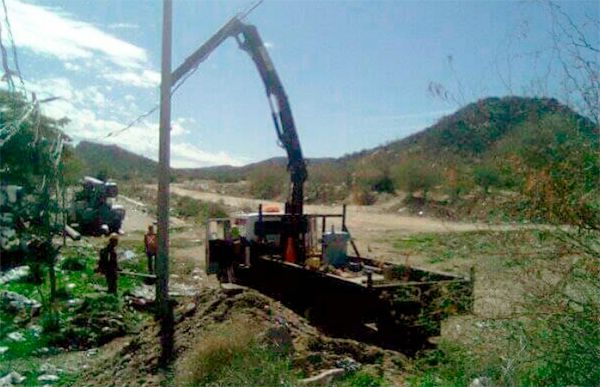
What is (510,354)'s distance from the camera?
206 inches

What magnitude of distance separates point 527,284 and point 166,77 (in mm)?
5464

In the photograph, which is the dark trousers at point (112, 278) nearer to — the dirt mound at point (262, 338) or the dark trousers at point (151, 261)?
the dark trousers at point (151, 261)

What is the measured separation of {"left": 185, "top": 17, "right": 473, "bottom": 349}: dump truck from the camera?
8492mm

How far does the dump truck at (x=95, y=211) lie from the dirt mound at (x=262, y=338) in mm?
17408

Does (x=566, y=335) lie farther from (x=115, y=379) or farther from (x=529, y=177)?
(x=115, y=379)

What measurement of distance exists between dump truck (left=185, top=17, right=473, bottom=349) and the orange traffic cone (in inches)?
0.7

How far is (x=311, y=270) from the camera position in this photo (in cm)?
1022

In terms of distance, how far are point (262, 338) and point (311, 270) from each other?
3145 millimetres

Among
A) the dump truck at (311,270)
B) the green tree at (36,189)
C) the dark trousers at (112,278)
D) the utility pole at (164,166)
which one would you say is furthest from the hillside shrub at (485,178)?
the dark trousers at (112,278)

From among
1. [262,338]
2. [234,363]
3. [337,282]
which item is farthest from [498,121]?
[337,282]

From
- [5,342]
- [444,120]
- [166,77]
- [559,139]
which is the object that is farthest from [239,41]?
[559,139]

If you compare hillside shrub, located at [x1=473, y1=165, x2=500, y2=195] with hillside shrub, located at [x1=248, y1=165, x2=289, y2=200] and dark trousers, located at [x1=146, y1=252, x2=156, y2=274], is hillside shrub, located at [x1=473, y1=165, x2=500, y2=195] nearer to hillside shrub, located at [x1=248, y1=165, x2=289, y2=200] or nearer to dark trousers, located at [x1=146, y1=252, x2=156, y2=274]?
dark trousers, located at [x1=146, y1=252, x2=156, y2=274]

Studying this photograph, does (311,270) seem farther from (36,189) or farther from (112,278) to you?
(36,189)

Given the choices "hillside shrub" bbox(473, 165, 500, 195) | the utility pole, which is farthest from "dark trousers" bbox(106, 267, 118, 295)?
"hillside shrub" bbox(473, 165, 500, 195)
